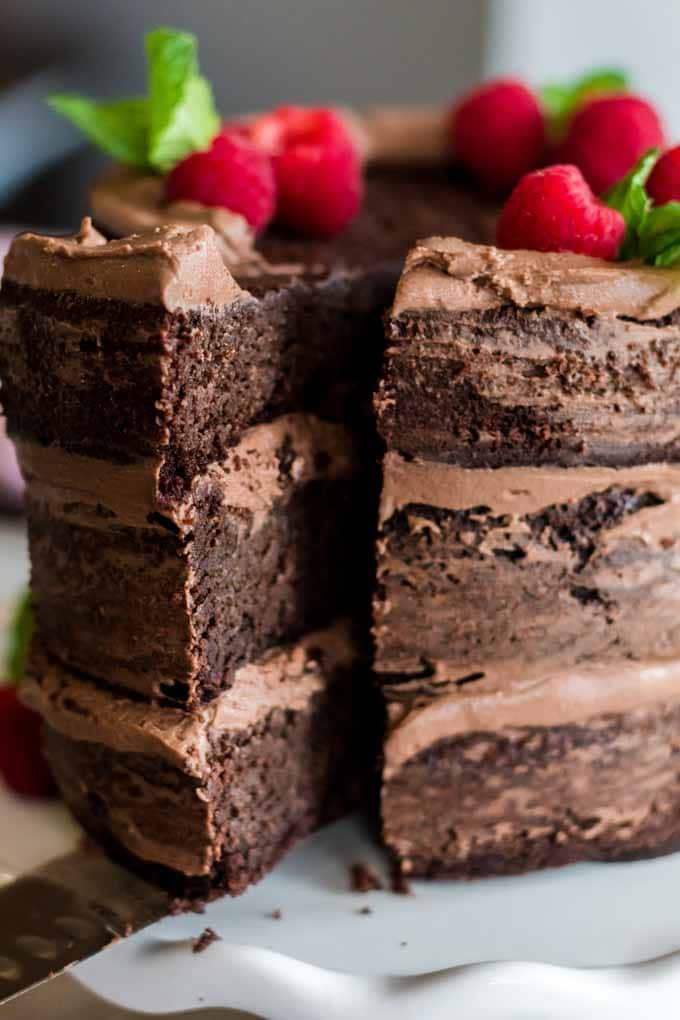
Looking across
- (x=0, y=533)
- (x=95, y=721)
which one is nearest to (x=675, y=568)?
(x=95, y=721)

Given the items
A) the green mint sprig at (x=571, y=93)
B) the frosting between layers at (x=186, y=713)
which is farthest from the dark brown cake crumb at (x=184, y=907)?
the green mint sprig at (x=571, y=93)

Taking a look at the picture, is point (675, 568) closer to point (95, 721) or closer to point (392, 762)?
point (392, 762)

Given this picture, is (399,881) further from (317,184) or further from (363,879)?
(317,184)

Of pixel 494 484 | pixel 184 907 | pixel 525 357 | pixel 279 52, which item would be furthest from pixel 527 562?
pixel 279 52

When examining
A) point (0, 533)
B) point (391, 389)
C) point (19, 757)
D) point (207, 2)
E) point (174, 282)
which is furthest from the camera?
point (207, 2)

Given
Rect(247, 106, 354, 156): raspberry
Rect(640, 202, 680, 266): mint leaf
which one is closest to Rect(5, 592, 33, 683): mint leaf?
Rect(247, 106, 354, 156): raspberry

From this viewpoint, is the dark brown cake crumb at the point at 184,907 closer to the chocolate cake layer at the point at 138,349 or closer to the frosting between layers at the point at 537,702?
the frosting between layers at the point at 537,702
